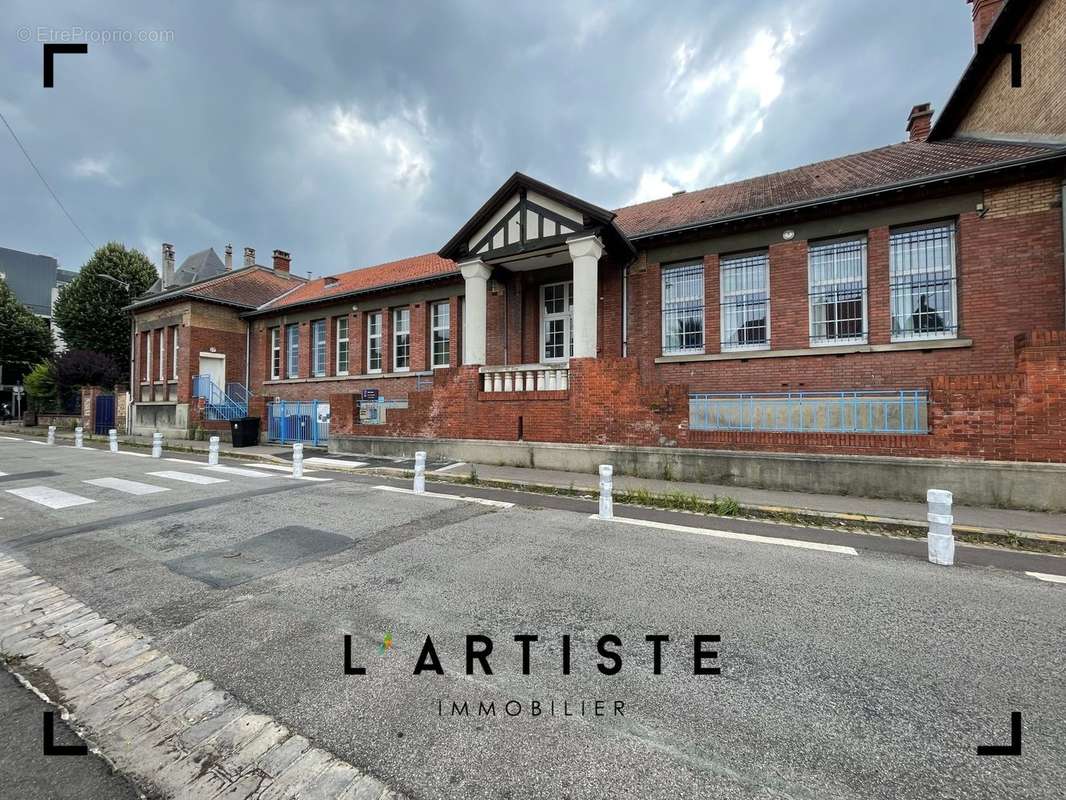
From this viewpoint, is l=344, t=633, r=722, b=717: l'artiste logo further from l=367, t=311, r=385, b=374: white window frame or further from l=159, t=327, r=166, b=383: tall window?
l=159, t=327, r=166, b=383: tall window

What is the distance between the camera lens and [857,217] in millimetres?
11664

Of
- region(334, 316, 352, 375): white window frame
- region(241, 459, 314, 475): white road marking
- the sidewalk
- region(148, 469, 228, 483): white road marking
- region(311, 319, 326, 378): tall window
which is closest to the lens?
the sidewalk

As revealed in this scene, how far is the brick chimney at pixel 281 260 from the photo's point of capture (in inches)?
1222

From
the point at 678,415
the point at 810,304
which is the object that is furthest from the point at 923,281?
the point at 678,415

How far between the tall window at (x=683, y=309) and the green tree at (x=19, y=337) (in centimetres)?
5035

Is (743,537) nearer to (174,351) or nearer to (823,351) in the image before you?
(823,351)

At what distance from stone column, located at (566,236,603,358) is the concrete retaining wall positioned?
2.72 meters

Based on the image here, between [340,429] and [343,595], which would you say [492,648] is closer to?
[343,595]

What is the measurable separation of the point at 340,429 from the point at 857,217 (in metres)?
15.9

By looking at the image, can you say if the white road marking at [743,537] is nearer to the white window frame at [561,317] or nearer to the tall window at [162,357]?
the white window frame at [561,317]

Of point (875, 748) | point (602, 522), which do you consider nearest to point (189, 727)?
point (875, 748)

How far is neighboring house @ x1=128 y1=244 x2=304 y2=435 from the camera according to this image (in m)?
23.1

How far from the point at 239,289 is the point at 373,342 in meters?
11.5

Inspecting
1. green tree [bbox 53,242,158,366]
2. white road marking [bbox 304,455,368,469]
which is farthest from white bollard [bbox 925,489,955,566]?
green tree [bbox 53,242,158,366]
